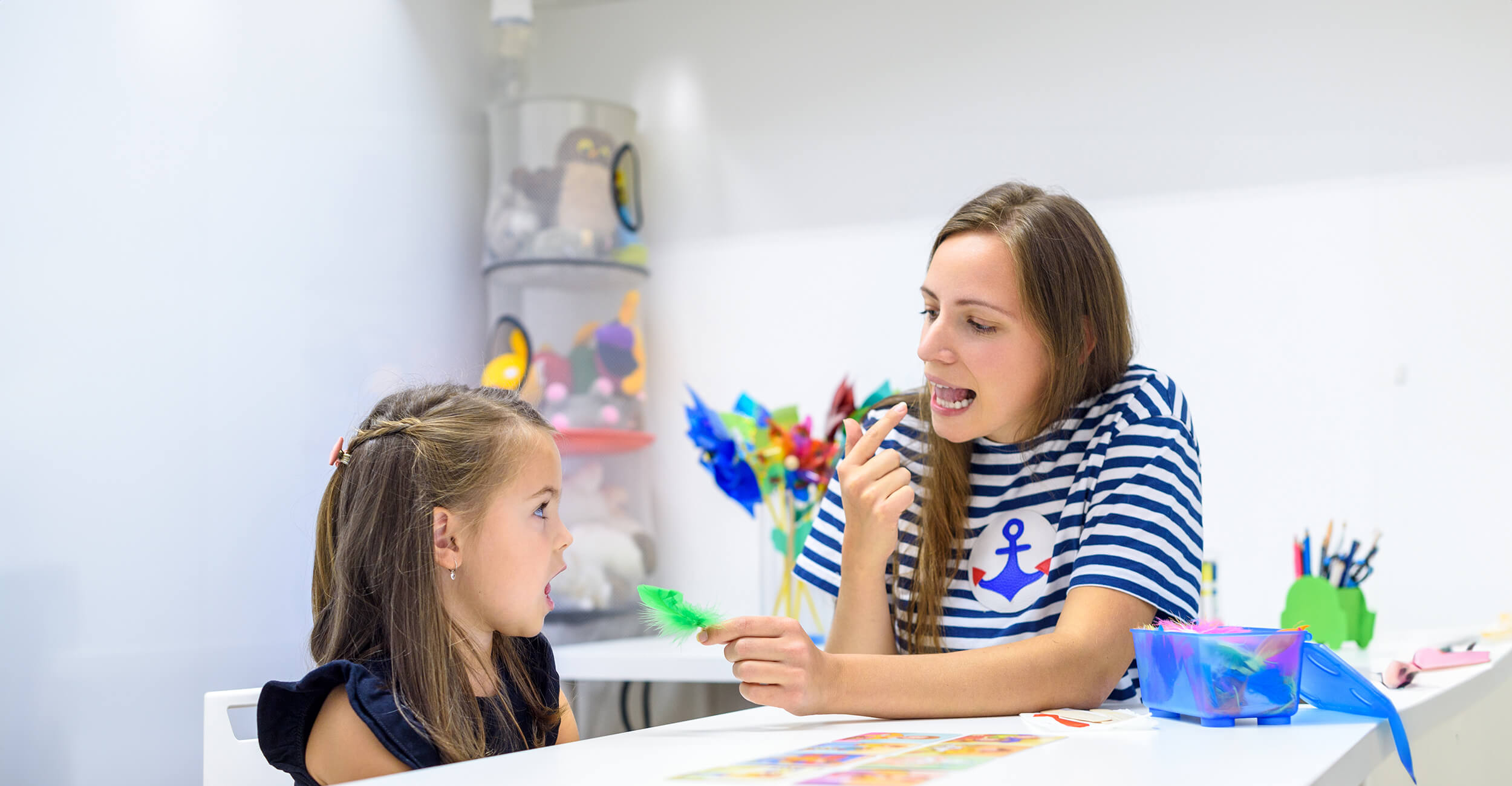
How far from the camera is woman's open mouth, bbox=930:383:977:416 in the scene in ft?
3.50

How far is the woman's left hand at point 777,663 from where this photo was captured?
0.80 m

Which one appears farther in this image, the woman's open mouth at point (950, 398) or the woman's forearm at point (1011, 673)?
the woman's open mouth at point (950, 398)

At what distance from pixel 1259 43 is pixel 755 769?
193cm

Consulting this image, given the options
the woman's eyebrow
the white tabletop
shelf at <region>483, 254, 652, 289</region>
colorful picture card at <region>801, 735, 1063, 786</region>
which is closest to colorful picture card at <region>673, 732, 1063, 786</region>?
colorful picture card at <region>801, 735, 1063, 786</region>

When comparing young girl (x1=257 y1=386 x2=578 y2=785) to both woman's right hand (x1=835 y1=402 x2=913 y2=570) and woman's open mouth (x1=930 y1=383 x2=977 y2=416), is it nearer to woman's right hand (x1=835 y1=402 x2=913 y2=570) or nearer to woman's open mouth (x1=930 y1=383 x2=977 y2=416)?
woman's right hand (x1=835 y1=402 x2=913 y2=570)

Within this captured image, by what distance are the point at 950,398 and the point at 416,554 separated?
0.49 meters

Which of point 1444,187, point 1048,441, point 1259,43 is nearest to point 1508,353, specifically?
point 1444,187

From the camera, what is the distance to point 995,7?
2.27 meters

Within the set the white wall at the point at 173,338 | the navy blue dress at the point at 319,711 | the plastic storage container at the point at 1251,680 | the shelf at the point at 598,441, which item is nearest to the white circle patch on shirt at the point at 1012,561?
the plastic storage container at the point at 1251,680

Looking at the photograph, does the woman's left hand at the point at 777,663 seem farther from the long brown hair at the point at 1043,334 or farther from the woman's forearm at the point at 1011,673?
the long brown hair at the point at 1043,334

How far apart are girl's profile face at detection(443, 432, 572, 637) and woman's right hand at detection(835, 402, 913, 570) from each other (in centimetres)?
24

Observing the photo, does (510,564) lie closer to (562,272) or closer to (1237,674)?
(1237,674)

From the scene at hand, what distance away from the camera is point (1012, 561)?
3.45 ft

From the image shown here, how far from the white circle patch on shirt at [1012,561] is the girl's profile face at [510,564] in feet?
1.23
